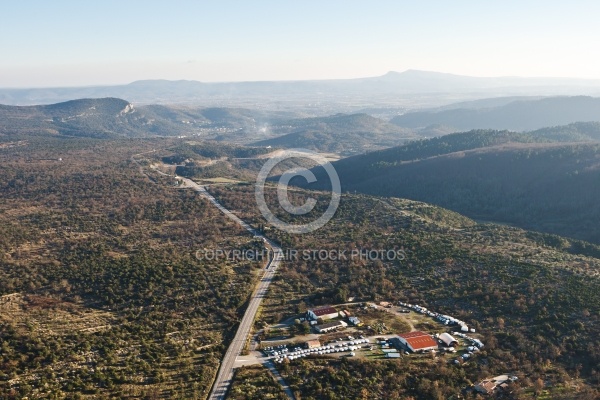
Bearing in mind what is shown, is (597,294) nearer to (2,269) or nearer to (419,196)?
(2,269)

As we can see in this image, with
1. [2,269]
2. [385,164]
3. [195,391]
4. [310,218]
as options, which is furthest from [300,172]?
[195,391]

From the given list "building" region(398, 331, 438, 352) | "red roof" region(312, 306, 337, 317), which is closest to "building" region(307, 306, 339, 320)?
"red roof" region(312, 306, 337, 317)

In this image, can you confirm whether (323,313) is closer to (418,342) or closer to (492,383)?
(418,342)

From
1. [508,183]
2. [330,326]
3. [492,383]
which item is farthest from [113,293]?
[508,183]

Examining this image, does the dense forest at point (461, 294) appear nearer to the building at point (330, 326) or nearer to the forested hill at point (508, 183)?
the building at point (330, 326)

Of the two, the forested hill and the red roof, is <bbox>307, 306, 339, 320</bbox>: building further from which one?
the forested hill

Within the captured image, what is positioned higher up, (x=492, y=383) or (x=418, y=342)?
(x=418, y=342)

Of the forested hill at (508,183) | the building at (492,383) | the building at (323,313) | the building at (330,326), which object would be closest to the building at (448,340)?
the building at (492,383)
